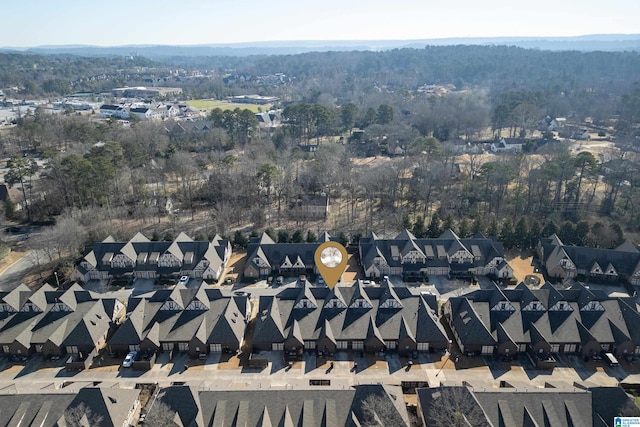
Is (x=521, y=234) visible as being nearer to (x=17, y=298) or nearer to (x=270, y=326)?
(x=270, y=326)

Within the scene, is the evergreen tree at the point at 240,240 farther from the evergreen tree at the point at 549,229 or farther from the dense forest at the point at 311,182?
the evergreen tree at the point at 549,229

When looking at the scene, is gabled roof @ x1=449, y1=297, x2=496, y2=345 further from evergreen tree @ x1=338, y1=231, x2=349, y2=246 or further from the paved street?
evergreen tree @ x1=338, y1=231, x2=349, y2=246

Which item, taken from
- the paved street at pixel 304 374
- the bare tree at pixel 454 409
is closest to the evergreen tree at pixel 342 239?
the paved street at pixel 304 374

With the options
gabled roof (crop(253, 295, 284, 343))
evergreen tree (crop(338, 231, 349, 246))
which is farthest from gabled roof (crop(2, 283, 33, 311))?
evergreen tree (crop(338, 231, 349, 246))

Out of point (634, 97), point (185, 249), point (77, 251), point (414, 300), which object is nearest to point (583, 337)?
point (414, 300)

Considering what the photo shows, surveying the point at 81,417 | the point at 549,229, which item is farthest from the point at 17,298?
the point at 549,229
